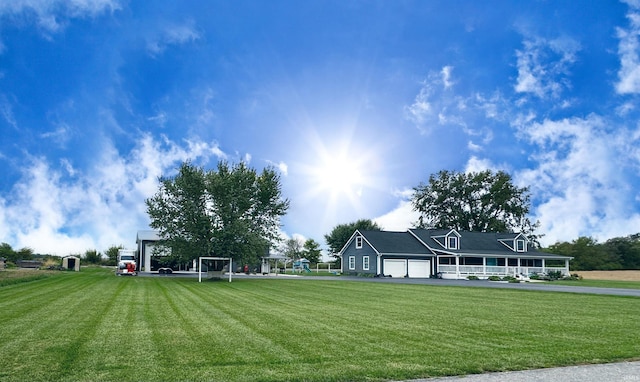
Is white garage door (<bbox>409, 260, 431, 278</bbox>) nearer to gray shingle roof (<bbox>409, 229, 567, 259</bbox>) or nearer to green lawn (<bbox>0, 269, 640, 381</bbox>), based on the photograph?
gray shingle roof (<bbox>409, 229, 567, 259</bbox>)

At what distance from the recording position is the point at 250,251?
113ft

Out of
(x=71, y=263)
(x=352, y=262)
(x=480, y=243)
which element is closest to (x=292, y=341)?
(x=352, y=262)

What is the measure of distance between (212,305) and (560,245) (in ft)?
215

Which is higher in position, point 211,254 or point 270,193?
point 270,193

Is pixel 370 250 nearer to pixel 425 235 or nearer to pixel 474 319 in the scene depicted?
pixel 425 235

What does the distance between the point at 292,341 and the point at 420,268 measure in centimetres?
4130

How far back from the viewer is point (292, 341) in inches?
338

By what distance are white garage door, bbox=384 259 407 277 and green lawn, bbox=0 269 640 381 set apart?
32016 millimetres

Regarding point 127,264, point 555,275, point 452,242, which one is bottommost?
point 555,275

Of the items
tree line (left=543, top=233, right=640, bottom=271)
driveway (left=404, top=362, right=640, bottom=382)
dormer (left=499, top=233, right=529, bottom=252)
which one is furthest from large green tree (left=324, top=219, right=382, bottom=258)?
driveway (left=404, top=362, right=640, bottom=382)

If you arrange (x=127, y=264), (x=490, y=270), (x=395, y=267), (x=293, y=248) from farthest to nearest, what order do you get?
(x=293, y=248)
(x=490, y=270)
(x=395, y=267)
(x=127, y=264)

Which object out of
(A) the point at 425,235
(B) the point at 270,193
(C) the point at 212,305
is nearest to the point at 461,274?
(A) the point at 425,235

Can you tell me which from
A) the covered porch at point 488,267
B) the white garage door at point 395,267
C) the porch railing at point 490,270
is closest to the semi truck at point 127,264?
the white garage door at point 395,267

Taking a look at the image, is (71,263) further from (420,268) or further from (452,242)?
(452,242)
